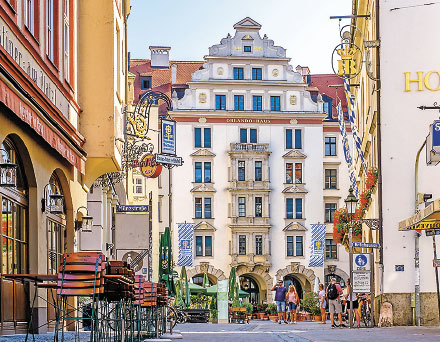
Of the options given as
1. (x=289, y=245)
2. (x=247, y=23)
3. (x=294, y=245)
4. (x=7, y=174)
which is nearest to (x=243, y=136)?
(x=247, y=23)

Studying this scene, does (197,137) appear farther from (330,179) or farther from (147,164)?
(147,164)

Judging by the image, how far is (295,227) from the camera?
80625mm

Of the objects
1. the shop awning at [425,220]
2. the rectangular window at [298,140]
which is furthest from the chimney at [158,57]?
the shop awning at [425,220]

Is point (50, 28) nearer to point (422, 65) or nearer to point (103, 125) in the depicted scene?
point (103, 125)

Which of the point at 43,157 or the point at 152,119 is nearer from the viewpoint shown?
the point at 43,157

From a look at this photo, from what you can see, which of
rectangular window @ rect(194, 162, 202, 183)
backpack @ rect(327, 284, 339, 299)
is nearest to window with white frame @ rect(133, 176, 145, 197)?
rectangular window @ rect(194, 162, 202, 183)

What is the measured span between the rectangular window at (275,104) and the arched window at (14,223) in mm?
62259

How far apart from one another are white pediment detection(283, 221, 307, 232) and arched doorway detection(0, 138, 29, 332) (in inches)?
2475

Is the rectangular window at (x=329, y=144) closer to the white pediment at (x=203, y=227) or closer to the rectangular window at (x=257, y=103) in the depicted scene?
the rectangular window at (x=257, y=103)

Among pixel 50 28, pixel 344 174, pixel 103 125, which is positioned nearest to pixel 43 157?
pixel 50 28

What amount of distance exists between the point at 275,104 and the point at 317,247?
36.3ft

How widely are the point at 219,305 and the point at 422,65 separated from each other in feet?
Answer: 63.2

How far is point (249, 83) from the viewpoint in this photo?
78500 mm

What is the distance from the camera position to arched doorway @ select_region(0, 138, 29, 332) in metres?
16.0
